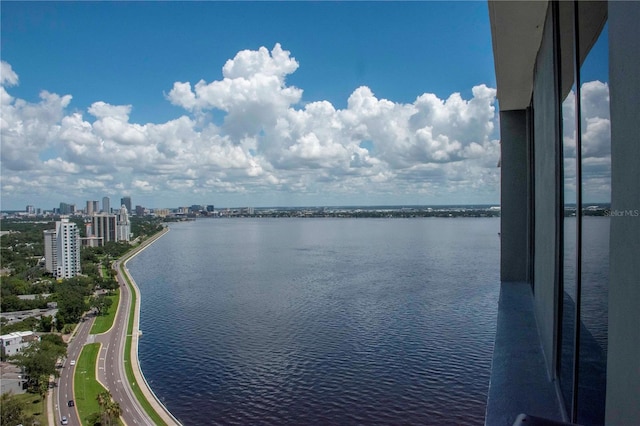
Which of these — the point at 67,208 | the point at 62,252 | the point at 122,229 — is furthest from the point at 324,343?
the point at 67,208

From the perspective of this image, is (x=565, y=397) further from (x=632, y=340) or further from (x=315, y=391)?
(x=315, y=391)

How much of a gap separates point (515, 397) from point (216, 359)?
5624mm

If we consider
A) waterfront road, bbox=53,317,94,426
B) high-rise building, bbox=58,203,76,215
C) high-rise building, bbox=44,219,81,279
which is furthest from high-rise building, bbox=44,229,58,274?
high-rise building, bbox=58,203,76,215

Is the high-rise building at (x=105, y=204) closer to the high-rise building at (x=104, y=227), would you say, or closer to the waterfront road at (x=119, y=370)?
the high-rise building at (x=104, y=227)

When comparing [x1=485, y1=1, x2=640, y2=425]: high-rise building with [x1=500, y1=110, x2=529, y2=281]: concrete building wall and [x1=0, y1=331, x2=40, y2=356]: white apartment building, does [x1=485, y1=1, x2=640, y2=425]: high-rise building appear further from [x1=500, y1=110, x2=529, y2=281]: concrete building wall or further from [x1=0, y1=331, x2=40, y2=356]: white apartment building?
[x1=0, y1=331, x2=40, y2=356]: white apartment building

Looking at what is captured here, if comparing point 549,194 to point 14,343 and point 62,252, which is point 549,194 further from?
point 62,252

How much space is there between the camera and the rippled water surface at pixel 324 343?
5266mm

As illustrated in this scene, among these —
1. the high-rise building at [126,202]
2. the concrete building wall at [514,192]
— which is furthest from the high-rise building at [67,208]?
the concrete building wall at [514,192]

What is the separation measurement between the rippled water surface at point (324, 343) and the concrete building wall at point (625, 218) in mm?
4588

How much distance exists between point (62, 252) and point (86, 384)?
11.8 meters

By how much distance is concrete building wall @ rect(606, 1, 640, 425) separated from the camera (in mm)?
587

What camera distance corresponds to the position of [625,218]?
2.07 ft

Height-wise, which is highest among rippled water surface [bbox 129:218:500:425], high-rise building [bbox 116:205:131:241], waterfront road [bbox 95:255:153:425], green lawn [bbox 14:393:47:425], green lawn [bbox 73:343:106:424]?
high-rise building [bbox 116:205:131:241]

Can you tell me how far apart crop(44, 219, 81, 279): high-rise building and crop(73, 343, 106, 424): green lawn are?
9803mm
